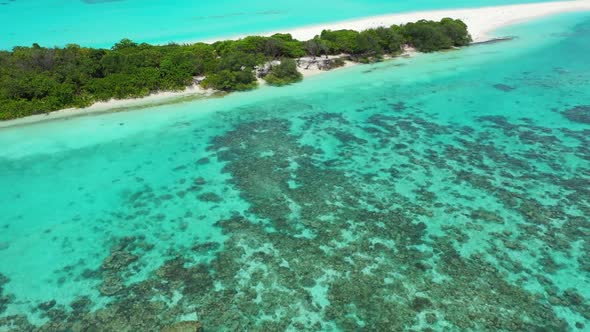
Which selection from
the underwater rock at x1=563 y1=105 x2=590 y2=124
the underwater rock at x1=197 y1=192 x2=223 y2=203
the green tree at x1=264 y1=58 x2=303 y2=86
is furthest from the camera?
the green tree at x1=264 y1=58 x2=303 y2=86

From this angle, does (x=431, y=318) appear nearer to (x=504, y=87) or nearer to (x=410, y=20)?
(x=504, y=87)

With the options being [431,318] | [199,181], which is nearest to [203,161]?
[199,181]

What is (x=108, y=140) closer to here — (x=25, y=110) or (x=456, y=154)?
(x=25, y=110)

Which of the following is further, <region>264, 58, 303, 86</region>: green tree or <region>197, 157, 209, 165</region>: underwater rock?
<region>264, 58, 303, 86</region>: green tree

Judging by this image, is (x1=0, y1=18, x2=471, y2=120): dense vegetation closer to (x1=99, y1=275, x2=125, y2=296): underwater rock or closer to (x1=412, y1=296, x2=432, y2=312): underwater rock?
(x1=99, y1=275, x2=125, y2=296): underwater rock

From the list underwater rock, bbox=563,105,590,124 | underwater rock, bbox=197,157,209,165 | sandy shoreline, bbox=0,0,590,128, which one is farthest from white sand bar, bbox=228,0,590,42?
underwater rock, bbox=197,157,209,165

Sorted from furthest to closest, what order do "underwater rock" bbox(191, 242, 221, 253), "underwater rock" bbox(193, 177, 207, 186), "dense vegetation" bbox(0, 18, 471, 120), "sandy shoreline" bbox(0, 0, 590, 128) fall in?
"sandy shoreline" bbox(0, 0, 590, 128), "dense vegetation" bbox(0, 18, 471, 120), "underwater rock" bbox(193, 177, 207, 186), "underwater rock" bbox(191, 242, 221, 253)

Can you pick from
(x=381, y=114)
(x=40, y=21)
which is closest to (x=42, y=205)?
(x=381, y=114)
